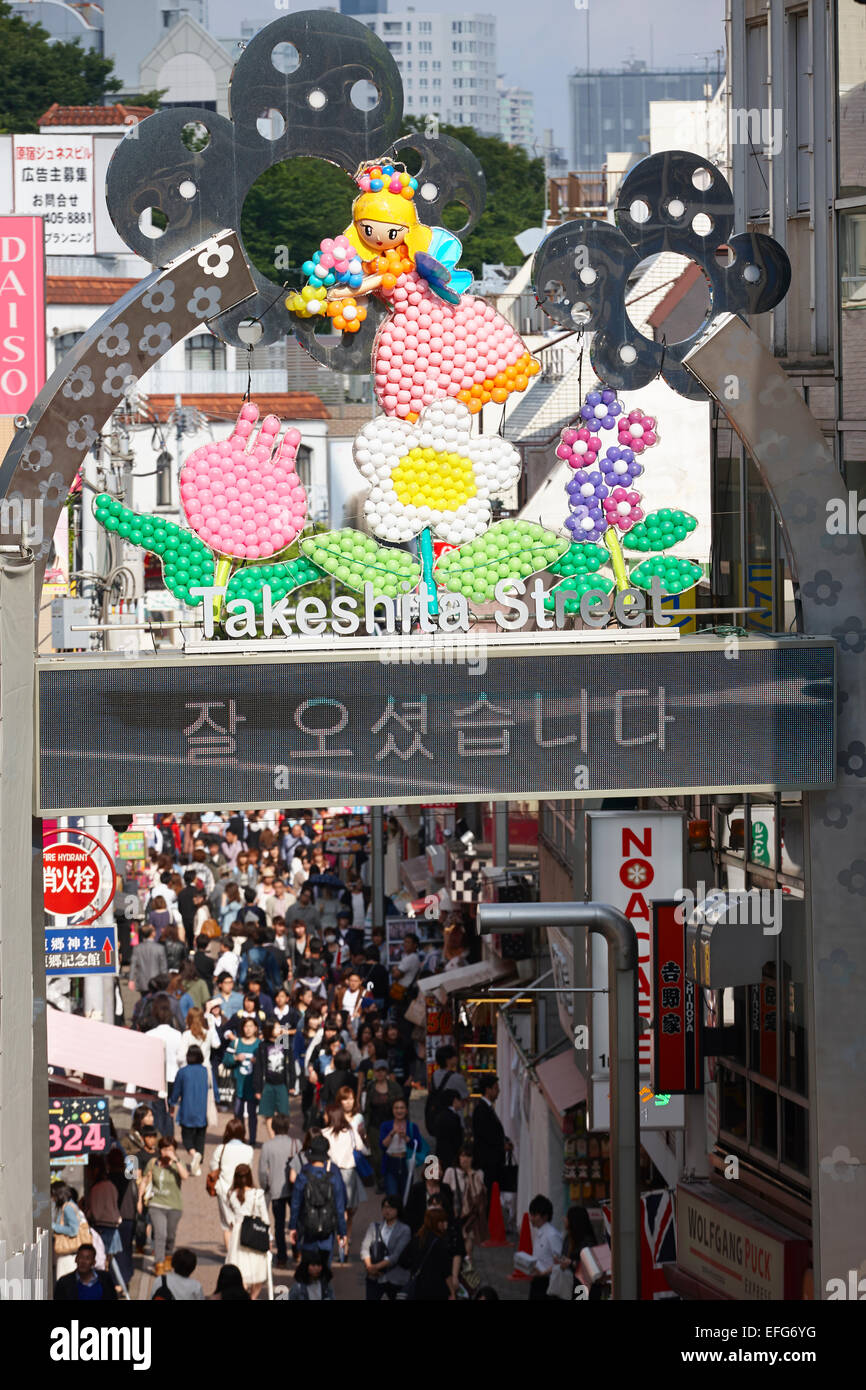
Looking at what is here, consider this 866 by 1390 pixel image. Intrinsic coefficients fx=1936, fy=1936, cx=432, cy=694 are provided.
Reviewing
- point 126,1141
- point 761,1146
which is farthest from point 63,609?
point 761,1146

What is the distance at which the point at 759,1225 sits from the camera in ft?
47.1

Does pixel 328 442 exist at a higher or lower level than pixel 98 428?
higher

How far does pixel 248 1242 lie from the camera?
15.5 m

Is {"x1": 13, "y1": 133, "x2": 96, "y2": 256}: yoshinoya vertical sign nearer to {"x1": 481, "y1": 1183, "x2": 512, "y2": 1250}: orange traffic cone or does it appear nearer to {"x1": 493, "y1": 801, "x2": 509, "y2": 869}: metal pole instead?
{"x1": 493, "y1": 801, "x2": 509, "y2": 869}: metal pole

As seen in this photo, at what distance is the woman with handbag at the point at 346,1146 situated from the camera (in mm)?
17203

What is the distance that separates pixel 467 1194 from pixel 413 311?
815 centimetres

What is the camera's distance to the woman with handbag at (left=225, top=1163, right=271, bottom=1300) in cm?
1551

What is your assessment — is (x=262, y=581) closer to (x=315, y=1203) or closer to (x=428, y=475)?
(x=428, y=475)

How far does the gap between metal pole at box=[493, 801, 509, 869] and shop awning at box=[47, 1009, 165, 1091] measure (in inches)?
359

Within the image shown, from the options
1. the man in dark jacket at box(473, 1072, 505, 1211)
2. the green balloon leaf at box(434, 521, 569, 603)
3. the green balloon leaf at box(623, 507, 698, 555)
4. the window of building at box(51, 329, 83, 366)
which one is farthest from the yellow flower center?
the window of building at box(51, 329, 83, 366)

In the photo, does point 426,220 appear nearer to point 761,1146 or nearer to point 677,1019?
point 677,1019

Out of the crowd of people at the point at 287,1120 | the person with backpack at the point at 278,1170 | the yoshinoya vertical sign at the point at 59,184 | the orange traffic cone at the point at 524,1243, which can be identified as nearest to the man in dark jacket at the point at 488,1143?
the crowd of people at the point at 287,1120

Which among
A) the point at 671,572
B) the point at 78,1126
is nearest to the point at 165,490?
the point at 78,1126

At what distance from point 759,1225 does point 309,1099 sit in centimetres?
665
